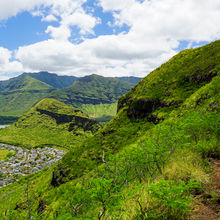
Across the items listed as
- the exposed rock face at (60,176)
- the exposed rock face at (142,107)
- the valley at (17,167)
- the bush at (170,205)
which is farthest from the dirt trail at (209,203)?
the valley at (17,167)

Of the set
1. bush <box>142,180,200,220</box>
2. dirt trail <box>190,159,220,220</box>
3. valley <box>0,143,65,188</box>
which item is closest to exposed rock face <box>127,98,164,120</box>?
dirt trail <box>190,159,220,220</box>

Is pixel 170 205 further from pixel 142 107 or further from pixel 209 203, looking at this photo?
pixel 142 107

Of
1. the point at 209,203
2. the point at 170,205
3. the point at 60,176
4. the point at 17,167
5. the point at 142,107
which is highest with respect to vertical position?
the point at 142,107

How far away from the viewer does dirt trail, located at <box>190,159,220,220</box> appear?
438 cm

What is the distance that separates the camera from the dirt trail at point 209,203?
438cm

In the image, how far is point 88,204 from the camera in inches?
477

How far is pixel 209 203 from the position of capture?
4.94m

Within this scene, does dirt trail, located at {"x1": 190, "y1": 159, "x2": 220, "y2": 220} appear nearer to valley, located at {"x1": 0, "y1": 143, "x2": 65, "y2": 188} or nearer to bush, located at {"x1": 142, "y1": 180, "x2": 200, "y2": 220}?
bush, located at {"x1": 142, "y1": 180, "x2": 200, "y2": 220}

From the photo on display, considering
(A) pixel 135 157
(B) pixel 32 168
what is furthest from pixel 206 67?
(B) pixel 32 168

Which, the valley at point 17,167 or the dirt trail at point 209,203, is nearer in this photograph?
the dirt trail at point 209,203

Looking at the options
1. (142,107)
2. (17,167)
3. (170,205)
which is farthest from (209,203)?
(17,167)

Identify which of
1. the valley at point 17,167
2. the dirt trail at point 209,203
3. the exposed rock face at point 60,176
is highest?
the dirt trail at point 209,203

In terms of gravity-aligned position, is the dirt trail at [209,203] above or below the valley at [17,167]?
above

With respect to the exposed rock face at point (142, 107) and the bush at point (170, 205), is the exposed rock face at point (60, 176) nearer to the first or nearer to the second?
the exposed rock face at point (142, 107)
